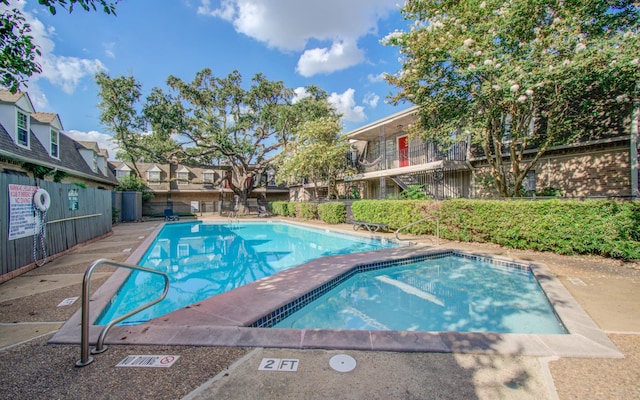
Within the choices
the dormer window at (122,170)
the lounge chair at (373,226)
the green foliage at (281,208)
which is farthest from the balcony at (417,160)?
the dormer window at (122,170)

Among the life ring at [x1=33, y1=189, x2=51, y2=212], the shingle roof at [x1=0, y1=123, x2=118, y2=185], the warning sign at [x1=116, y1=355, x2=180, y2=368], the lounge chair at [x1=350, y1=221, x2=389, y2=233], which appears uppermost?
the shingle roof at [x1=0, y1=123, x2=118, y2=185]

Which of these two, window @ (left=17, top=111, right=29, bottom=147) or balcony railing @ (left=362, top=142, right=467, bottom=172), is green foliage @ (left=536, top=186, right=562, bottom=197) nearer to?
balcony railing @ (left=362, top=142, right=467, bottom=172)

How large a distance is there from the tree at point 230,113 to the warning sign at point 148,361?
2146 centimetres

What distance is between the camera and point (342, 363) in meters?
2.80

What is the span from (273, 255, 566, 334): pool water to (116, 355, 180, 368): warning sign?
5.94 feet

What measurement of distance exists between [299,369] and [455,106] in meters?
10.2

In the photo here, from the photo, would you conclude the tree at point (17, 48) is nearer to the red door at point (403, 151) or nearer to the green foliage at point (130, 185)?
the red door at point (403, 151)

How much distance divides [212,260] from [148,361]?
Result: 7.58 metres

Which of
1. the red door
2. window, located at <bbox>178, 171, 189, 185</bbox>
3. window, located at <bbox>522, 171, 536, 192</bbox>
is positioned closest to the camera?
window, located at <bbox>522, 171, 536, 192</bbox>

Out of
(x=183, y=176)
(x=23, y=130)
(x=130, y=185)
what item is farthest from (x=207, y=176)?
(x=23, y=130)

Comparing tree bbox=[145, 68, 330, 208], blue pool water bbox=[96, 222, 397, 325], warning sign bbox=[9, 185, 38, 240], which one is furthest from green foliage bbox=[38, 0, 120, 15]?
tree bbox=[145, 68, 330, 208]

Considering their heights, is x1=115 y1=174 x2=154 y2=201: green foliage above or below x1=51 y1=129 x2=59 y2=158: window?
below

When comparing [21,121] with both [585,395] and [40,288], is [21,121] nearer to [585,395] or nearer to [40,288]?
[40,288]

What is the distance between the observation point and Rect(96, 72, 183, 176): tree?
827 inches
